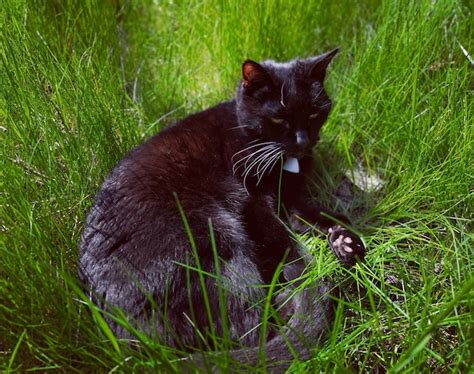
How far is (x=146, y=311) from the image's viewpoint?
47.0 inches

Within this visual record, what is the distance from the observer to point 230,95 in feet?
7.06

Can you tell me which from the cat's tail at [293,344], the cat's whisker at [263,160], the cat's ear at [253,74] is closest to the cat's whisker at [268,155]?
the cat's whisker at [263,160]

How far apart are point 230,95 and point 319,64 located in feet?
1.97

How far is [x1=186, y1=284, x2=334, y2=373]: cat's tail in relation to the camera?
1.04 m

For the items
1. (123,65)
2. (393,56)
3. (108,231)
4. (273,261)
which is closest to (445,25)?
(393,56)

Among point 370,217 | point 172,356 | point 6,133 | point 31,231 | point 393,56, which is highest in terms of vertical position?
point 6,133

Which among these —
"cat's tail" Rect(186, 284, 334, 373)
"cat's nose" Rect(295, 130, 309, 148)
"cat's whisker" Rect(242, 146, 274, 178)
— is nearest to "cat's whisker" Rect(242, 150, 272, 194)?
"cat's whisker" Rect(242, 146, 274, 178)

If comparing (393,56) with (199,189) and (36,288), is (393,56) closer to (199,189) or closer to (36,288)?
(199,189)

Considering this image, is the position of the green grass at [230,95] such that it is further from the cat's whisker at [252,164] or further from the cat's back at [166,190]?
the cat's whisker at [252,164]

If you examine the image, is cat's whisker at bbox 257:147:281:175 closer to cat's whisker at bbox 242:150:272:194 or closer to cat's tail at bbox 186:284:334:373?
cat's whisker at bbox 242:150:272:194

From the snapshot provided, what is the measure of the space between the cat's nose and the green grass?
0.91 ft

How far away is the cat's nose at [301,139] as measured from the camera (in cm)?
157

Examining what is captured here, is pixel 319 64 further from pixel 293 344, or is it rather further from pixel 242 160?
pixel 293 344

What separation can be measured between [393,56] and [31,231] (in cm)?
139
